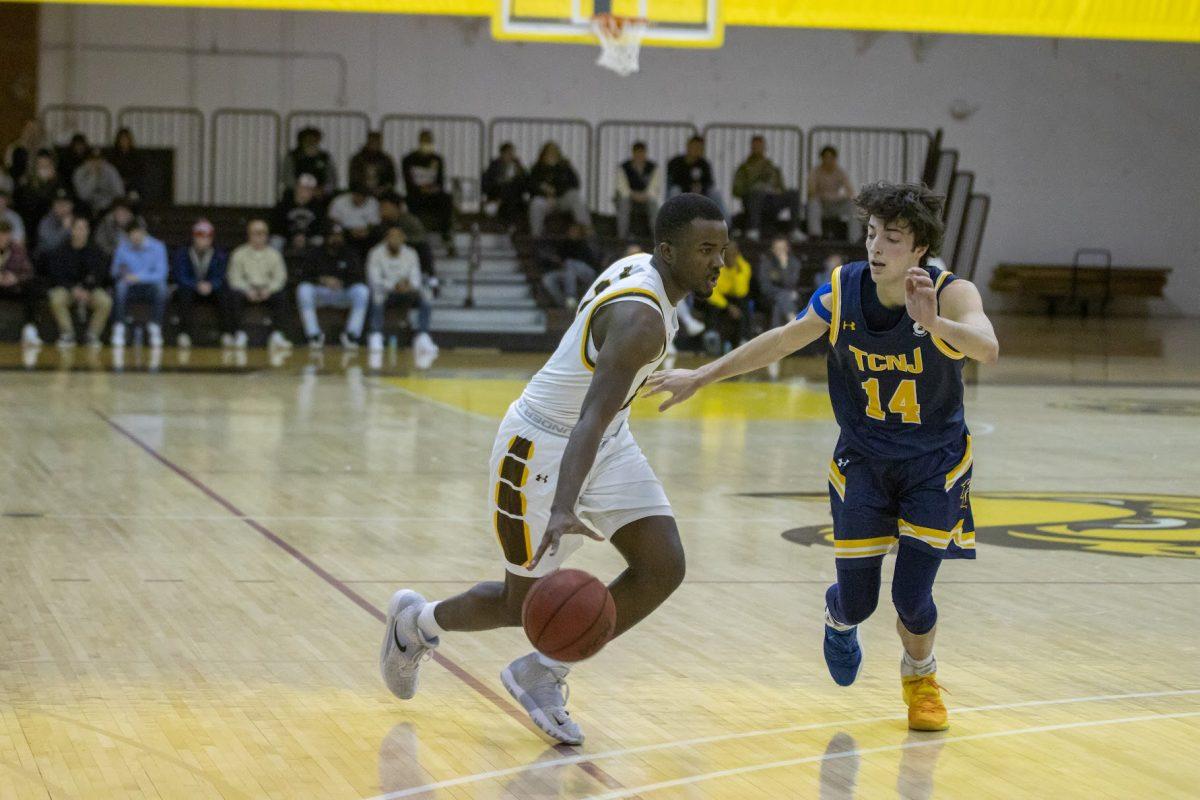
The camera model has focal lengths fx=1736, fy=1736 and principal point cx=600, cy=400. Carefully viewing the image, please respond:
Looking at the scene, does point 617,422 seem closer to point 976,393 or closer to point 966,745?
point 966,745

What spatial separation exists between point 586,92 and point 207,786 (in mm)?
24497

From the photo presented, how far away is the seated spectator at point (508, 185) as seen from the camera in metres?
22.6

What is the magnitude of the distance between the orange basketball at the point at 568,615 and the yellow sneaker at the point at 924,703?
1.02 metres

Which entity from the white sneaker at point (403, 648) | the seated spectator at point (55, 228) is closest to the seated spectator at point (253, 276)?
the seated spectator at point (55, 228)

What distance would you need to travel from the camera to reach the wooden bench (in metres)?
30.6

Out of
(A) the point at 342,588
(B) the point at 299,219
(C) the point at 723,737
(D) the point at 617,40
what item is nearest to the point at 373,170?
(B) the point at 299,219

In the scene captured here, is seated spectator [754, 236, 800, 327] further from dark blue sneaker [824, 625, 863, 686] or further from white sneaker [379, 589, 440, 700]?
white sneaker [379, 589, 440, 700]

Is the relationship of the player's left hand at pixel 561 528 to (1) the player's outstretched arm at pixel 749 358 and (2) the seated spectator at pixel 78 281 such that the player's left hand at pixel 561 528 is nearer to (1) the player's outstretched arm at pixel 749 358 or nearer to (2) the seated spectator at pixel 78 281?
(1) the player's outstretched arm at pixel 749 358

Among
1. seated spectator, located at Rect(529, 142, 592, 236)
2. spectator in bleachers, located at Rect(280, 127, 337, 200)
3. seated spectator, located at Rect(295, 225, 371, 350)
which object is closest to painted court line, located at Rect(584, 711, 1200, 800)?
seated spectator, located at Rect(295, 225, 371, 350)

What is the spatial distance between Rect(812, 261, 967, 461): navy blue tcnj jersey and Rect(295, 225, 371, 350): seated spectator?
15.5m

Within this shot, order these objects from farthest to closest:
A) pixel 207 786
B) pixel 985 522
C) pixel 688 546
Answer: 1. pixel 985 522
2. pixel 688 546
3. pixel 207 786

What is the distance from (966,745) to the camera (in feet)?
15.7

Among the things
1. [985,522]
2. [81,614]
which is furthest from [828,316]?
[985,522]

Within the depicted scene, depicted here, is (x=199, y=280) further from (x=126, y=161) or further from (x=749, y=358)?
(x=749, y=358)
